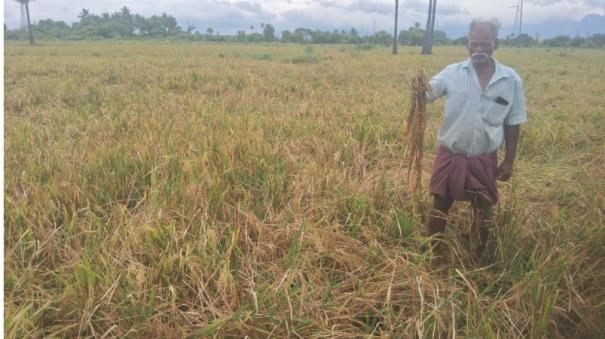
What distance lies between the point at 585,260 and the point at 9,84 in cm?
881

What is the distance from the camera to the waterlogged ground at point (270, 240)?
1777mm

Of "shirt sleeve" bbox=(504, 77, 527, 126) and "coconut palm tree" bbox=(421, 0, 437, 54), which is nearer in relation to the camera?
"shirt sleeve" bbox=(504, 77, 527, 126)

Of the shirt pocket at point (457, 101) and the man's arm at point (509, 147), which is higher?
the shirt pocket at point (457, 101)

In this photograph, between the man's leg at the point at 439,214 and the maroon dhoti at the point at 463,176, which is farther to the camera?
the man's leg at the point at 439,214

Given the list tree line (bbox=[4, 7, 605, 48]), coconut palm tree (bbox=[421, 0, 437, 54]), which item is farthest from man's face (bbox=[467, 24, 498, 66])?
tree line (bbox=[4, 7, 605, 48])

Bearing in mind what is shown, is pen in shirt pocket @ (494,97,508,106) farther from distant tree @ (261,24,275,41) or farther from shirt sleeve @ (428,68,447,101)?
distant tree @ (261,24,275,41)

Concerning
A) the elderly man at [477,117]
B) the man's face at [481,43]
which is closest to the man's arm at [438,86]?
the elderly man at [477,117]

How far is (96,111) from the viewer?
205 inches

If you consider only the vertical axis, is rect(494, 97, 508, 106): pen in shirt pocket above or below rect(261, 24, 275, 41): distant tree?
below

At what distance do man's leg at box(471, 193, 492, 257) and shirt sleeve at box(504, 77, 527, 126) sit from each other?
0.41m

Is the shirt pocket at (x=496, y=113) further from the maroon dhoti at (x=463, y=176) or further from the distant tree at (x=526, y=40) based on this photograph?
A: the distant tree at (x=526, y=40)

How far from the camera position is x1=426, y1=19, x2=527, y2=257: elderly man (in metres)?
1.97

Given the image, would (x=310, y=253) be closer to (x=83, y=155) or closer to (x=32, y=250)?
(x=32, y=250)

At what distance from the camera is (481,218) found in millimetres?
2303
